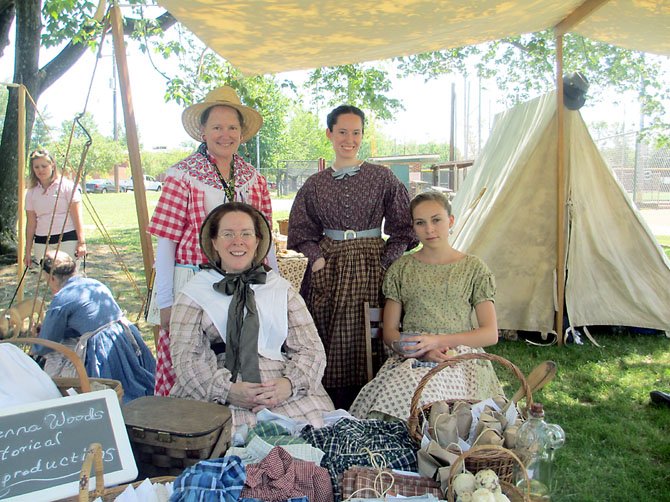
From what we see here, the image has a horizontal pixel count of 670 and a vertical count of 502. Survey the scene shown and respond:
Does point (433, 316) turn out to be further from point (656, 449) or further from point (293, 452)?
point (656, 449)

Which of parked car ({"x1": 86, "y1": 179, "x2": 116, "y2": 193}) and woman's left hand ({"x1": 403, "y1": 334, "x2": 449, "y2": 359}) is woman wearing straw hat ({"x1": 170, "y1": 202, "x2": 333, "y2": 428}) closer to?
woman's left hand ({"x1": 403, "y1": 334, "x2": 449, "y2": 359})

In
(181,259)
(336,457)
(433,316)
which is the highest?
(181,259)

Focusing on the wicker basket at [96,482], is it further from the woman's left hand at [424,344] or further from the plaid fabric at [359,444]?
the woman's left hand at [424,344]

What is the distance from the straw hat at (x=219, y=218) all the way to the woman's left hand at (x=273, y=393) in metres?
0.47

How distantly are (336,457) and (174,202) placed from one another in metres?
1.31

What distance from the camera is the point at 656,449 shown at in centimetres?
279

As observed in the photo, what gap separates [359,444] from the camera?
5.66ft

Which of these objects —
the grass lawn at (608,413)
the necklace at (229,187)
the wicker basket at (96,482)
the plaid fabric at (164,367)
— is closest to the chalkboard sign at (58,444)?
the wicker basket at (96,482)

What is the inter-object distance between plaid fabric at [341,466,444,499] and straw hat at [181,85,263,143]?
167 cm

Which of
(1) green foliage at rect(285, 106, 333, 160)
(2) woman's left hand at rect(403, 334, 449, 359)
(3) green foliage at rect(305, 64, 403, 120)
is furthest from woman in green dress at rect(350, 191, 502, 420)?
(1) green foliage at rect(285, 106, 333, 160)

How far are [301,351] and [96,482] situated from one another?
99cm

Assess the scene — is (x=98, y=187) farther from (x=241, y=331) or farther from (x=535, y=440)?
(x=535, y=440)

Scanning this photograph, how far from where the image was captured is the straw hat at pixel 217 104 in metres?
2.54

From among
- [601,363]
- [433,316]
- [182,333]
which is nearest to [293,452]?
[182,333]
